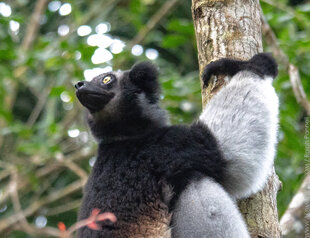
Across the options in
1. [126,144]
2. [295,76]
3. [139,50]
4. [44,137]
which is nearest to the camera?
[126,144]

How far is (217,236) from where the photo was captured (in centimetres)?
320

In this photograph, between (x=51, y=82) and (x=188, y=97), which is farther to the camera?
(x=51, y=82)

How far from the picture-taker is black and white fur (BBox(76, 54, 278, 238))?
3340 millimetres

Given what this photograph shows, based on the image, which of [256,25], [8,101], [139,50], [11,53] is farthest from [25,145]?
[256,25]

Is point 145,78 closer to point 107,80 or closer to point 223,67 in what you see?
point 107,80

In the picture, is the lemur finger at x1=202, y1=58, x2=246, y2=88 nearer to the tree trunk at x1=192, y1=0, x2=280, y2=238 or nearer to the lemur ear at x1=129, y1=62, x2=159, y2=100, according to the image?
the tree trunk at x1=192, y1=0, x2=280, y2=238

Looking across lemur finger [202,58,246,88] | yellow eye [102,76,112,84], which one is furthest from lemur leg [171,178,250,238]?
yellow eye [102,76,112,84]

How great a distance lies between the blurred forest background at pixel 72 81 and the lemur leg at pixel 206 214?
2204 mm

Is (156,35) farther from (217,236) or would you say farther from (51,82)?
(217,236)

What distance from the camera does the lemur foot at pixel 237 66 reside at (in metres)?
3.62

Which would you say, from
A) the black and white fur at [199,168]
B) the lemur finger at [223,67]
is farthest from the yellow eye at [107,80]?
the lemur finger at [223,67]

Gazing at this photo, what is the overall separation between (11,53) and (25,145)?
3.97ft

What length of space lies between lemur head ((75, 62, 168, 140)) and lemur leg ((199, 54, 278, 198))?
1.93 feet

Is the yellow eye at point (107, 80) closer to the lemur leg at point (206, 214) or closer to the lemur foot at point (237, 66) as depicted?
the lemur foot at point (237, 66)
